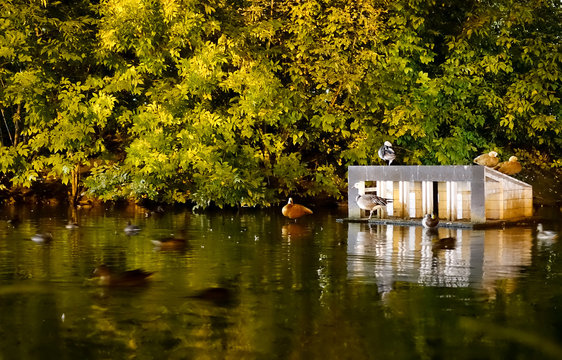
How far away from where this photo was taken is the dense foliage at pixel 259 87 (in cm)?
2948

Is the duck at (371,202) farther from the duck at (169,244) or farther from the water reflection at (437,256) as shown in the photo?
the duck at (169,244)

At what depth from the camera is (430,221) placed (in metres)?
21.7

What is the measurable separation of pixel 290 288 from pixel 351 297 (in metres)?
1.16

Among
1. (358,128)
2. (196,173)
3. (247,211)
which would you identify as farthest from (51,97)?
(358,128)

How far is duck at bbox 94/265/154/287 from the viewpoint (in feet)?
40.7

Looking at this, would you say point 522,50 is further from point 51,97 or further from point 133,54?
point 51,97

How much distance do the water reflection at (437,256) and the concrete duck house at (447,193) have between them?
4.17 ft

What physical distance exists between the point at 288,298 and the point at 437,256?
17.1 ft

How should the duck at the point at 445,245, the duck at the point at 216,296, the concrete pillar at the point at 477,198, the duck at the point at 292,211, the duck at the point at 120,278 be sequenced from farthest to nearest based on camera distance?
the duck at the point at 292,211
the concrete pillar at the point at 477,198
the duck at the point at 445,245
the duck at the point at 120,278
the duck at the point at 216,296

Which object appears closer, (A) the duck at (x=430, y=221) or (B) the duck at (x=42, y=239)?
(B) the duck at (x=42, y=239)

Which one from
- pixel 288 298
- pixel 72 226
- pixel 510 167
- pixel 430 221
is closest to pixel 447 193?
pixel 430 221

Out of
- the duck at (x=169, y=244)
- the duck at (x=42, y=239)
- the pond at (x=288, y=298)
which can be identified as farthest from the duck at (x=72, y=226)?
the duck at (x=169, y=244)

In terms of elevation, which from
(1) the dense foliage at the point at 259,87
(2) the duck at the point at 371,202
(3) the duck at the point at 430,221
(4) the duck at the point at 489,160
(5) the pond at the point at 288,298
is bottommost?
(5) the pond at the point at 288,298

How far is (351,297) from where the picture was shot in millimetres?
11391
